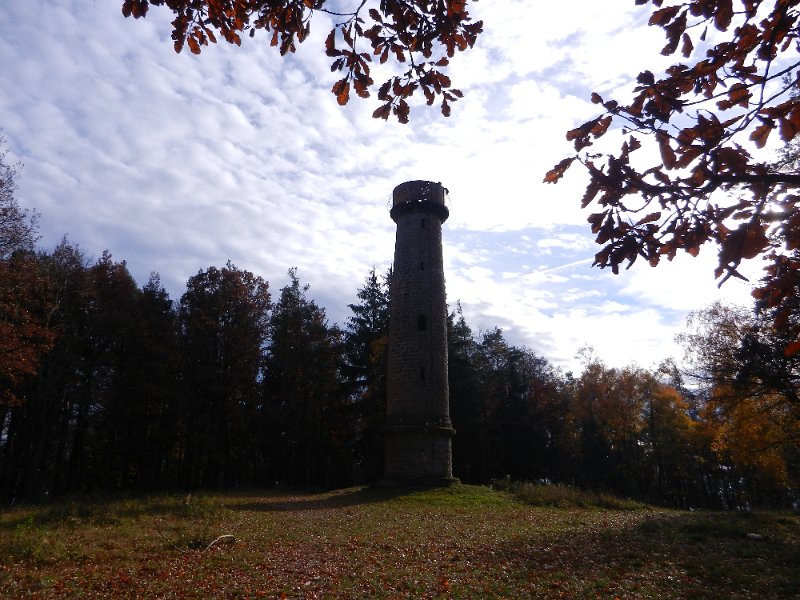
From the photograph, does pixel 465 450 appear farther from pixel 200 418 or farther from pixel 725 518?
pixel 725 518

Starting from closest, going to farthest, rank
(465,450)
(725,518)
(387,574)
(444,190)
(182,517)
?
1. (387,574)
2. (182,517)
3. (725,518)
4. (444,190)
5. (465,450)

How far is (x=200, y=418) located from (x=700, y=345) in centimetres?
2636

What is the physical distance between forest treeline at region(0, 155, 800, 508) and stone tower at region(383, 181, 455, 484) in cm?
1094

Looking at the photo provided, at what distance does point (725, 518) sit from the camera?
654 inches

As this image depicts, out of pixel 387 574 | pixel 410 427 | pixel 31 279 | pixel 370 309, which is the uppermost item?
pixel 370 309

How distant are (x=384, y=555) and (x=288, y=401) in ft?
89.6

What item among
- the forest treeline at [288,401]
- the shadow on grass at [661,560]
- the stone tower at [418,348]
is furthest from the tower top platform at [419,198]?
the shadow on grass at [661,560]

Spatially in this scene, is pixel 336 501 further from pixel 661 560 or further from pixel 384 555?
pixel 661 560

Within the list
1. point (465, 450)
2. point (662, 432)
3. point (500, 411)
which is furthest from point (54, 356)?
point (662, 432)

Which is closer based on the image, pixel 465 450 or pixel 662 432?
pixel 465 450

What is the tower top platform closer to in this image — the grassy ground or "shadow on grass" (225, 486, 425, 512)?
"shadow on grass" (225, 486, 425, 512)

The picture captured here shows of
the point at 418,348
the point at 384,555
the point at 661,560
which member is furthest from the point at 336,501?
the point at 661,560

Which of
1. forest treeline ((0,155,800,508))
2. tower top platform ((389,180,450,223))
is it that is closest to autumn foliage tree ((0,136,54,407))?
forest treeline ((0,155,800,508))

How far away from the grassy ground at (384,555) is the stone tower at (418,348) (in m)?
7.01
